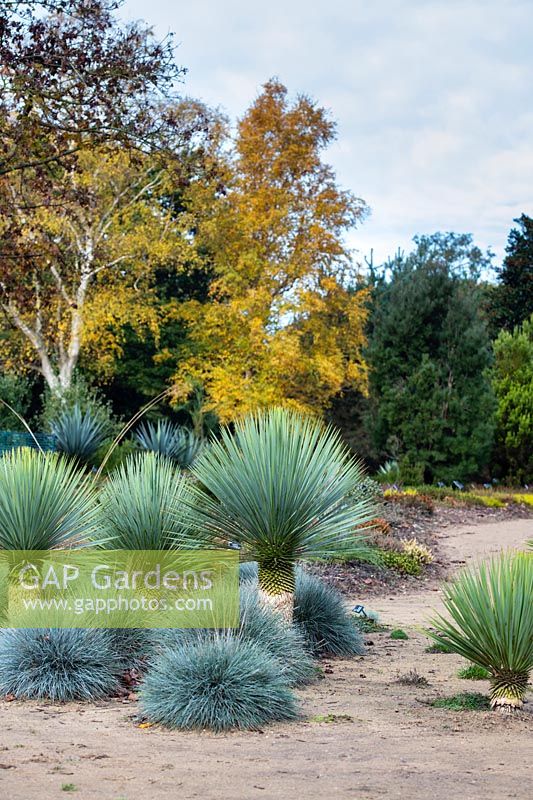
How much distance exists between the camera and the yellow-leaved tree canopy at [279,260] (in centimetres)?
2647

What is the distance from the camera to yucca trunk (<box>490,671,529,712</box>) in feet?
19.8

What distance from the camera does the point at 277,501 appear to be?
23.1 ft

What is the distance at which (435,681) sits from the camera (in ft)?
23.7

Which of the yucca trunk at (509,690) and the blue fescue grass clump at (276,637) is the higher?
the blue fescue grass clump at (276,637)

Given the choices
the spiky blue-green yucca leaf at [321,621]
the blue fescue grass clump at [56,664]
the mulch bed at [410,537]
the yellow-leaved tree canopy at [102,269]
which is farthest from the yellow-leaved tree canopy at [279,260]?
the blue fescue grass clump at [56,664]

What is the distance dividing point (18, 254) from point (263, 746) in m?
9.25

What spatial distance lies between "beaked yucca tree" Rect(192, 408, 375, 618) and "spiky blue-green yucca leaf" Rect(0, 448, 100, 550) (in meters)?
0.92

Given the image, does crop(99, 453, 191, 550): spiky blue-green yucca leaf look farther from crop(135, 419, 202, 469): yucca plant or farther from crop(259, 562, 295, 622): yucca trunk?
crop(135, 419, 202, 469): yucca plant

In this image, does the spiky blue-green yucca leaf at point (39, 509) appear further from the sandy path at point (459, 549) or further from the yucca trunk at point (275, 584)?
the sandy path at point (459, 549)

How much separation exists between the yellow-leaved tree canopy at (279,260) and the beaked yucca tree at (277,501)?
733 inches

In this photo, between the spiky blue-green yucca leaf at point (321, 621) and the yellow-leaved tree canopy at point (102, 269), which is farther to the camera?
the yellow-leaved tree canopy at point (102, 269)

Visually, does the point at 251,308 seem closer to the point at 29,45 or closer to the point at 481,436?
the point at 481,436

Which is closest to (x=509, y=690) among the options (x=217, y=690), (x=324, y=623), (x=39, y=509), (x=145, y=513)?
(x=217, y=690)

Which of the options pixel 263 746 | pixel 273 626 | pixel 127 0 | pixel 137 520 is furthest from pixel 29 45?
pixel 263 746
